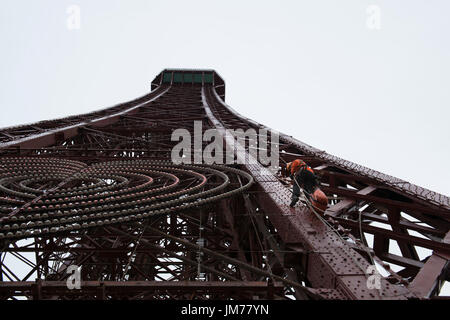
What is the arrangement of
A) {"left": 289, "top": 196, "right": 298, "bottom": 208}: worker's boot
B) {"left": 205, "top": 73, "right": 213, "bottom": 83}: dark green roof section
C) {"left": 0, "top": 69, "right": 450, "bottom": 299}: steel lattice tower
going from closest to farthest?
1. {"left": 0, "top": 69, "right": 450, "bottom": 299}: steel lattice tower
2. {"left": 289, "top": 196, "right": 298, "bottom": 208}: worker's boot
3. {"left": 205, "top": 73, "right": 213, "bottom": 83}: dark green roof section

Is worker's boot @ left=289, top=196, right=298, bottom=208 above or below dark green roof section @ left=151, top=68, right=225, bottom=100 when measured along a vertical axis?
below

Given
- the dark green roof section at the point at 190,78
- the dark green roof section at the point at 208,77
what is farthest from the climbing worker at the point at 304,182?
the dark green roof section at the point at 208,77

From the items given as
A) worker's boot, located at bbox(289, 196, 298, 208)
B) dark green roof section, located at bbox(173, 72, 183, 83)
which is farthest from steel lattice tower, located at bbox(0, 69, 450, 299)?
dark green roof section, located at bbox(173, 72, 183, 83)

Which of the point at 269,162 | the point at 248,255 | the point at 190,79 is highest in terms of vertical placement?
the point at 190,79

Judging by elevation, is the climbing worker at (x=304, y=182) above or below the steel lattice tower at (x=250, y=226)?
above

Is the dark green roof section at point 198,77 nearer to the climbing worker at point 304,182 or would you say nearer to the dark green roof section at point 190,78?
the dark green roof section at point 190,78

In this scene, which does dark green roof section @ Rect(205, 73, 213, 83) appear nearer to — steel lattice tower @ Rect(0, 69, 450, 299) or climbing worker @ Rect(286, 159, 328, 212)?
steel lattice tower @ Rect(0, 69, 450, 299)

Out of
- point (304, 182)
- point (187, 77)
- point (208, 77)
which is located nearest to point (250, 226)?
point (304, 182)

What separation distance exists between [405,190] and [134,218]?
3.60 metres
